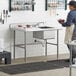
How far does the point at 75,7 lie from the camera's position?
22.9 ft

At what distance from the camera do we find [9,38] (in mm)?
7867

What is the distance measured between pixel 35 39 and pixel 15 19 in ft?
2.57

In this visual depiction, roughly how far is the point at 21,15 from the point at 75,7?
158cm

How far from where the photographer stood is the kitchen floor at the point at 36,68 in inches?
252

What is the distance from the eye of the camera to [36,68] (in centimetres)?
683

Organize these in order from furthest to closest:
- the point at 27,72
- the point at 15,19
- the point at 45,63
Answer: the point at 15,19 < the point at 45,63 < the point at 27,72

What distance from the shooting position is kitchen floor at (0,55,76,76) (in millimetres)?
6402

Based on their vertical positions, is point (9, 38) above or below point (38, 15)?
below

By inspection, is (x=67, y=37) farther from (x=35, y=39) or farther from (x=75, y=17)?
(x=35, y=39)

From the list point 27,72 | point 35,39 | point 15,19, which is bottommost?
point 27,72

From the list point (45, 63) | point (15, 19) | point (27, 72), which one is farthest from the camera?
point (15, 19)

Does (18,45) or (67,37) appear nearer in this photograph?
(67,37)

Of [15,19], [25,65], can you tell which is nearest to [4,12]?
[15,19]

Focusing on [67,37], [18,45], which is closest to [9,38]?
[18,45]
